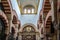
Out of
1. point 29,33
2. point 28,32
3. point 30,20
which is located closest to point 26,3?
point 30,20

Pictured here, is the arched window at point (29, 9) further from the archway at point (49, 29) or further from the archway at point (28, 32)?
the archway at point (49, 29)

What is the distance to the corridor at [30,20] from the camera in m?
11.7

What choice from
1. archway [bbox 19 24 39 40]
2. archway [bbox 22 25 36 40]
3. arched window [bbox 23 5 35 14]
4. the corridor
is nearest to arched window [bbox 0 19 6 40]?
the corridor

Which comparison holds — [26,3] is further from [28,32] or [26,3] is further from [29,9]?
[28,32]

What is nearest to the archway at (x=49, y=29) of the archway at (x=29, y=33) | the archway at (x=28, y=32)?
the archway at (x=29, y=33)

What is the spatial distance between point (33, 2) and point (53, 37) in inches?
570

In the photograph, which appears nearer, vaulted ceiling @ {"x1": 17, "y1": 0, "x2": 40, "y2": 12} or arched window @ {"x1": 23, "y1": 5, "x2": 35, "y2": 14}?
vaulted ceiling @ {"x1": 17, "y1": 0, "x2": 40, "y2": 12}

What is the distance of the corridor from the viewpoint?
11683 millimetres

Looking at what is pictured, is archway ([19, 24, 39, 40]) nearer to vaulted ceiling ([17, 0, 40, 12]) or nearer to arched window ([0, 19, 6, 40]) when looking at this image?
vaulted ceiling ([17, 0, 40, 12])

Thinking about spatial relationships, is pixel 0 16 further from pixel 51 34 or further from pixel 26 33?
pixel 26 33

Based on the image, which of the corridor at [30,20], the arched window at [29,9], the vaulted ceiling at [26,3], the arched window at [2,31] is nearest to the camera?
the corridor at [30,20]

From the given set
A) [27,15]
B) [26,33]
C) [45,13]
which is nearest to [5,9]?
[45,13]

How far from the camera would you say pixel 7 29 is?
16469 millimetres

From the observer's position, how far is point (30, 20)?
2811cm
